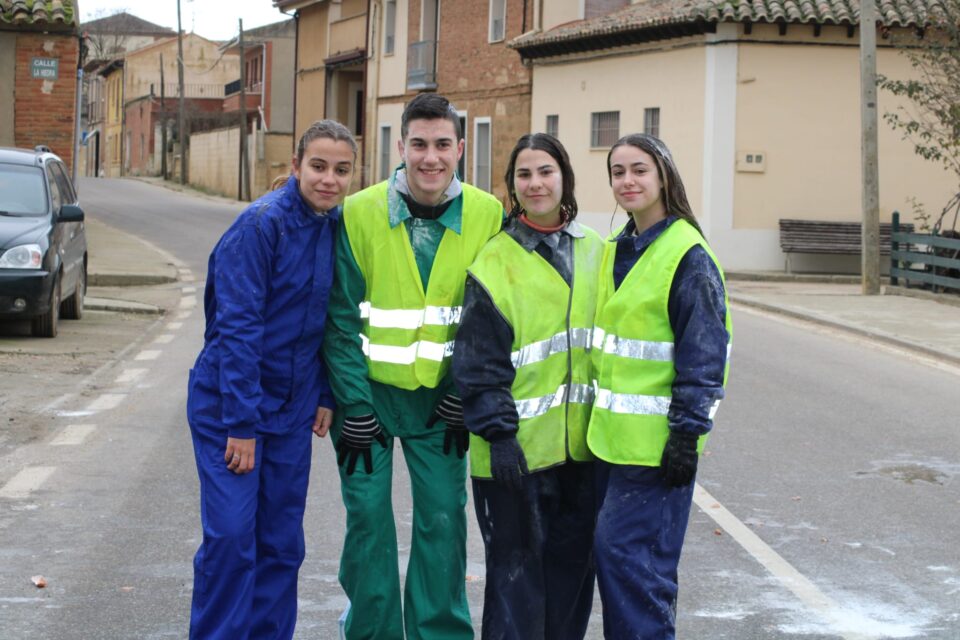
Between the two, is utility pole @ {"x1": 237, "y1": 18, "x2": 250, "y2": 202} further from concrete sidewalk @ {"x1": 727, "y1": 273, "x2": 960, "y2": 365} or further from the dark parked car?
the dark parked car

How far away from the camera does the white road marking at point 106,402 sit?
1035cm

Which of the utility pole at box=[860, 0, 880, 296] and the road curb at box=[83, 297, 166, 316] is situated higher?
the utility pole at box=[860, 0, 880, 296]

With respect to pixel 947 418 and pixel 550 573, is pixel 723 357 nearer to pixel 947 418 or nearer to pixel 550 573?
pixel 550 573

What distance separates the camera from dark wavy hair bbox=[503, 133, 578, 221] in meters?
4.45

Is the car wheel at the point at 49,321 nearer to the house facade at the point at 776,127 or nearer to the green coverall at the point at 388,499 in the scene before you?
the green coverall at the point at 388,499

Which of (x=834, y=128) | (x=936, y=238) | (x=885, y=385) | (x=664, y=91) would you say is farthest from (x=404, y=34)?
(x=885, y=385)

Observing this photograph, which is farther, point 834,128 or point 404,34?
point 404,34

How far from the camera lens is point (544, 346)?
4410 millimetres

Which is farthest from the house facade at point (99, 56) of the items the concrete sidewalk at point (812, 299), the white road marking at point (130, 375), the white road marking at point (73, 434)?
the white road marking at point (73, 434)

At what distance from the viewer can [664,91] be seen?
2758 centimetres

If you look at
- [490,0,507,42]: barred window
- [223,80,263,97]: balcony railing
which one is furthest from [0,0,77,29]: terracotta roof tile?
[223,80,263,97]: balcony railing

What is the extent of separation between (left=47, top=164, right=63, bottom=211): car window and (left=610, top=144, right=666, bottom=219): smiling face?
35.2 feet

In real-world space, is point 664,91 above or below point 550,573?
above

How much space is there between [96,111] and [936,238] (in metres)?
84.1
